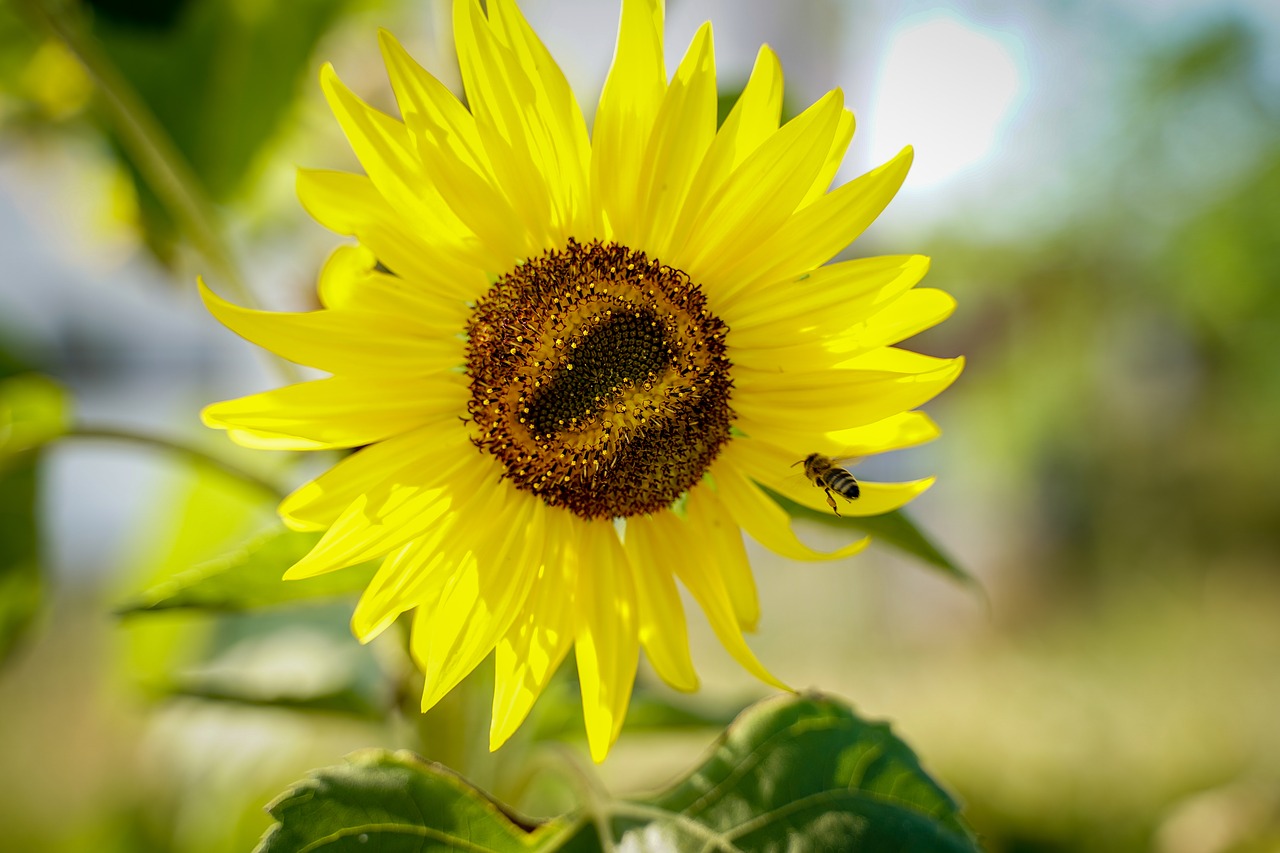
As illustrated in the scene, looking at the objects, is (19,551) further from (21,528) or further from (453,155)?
(453,155)

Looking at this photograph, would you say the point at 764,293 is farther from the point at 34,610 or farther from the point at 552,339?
the point at 34,610

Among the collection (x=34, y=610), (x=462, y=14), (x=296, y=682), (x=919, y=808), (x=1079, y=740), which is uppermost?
(x=462, y=14)

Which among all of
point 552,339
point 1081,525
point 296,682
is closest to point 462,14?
point 552,339

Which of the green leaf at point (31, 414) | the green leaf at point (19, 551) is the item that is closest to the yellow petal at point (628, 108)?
the green leaf at point (31, 414)

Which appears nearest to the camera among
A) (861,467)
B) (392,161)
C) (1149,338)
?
(392,161)

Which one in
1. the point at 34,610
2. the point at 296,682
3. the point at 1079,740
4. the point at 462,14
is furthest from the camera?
the point at 1079,740

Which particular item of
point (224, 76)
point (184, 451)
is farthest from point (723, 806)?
point (224, 76)

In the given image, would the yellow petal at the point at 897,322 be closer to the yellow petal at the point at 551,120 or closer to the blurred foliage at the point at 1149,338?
the yellow petal at the point at 551,120
